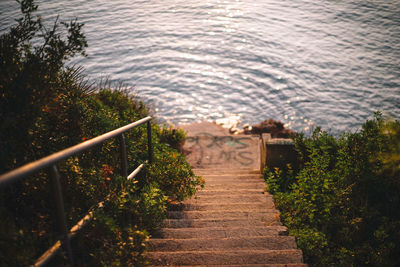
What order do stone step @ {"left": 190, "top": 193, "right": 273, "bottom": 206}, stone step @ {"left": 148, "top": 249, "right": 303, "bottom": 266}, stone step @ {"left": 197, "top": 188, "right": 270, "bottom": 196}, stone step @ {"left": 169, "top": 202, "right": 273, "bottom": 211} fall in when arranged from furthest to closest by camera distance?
stone step @ {"left": 197, "top": 188, "right": 270, "bottom": 196}
stone step @ {"left": 190, "top": 193, "right": 273, "bottom": 206}
stone step @ {"left": 169, "top": 202, "right": 273, "bottom": 211}
stone step @ {"left": 148, "top": 249, "right": 303, "bottom": 266}

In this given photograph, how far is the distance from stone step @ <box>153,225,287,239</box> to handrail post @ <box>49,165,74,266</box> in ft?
4.26

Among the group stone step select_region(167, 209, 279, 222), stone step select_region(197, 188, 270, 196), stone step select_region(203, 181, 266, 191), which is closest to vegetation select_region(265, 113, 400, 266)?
stone step select_region(167, 209, 279, 222)

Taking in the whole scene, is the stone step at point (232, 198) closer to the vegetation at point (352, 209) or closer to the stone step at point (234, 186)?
the vegetation at point (352, 209)

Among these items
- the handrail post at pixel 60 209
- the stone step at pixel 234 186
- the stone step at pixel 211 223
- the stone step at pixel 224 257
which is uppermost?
the handrail post at pixel 60 209

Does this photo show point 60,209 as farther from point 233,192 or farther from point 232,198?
point 233,192

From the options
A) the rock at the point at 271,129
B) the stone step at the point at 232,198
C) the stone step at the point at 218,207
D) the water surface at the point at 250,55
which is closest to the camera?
the stone step at the point at 218,207

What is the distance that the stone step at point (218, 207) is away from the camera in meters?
4.10

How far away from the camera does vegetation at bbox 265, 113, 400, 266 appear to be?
3.22 metres

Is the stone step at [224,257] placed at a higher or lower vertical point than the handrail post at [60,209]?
lower

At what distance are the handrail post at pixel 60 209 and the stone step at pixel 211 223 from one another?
1.57 m

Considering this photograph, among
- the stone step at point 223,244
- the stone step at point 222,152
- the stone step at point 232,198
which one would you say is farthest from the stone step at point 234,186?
the stone step at point 222,152

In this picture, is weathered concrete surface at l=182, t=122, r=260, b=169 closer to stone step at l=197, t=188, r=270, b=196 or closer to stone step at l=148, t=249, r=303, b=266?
stone step at l=197, t=188, r=270, b=196

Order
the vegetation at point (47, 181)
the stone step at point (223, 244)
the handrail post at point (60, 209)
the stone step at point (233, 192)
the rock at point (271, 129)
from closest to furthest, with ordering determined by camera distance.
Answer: the handrail post at point (60, 209)
the vegetation at point (47, 181)
the stone step at point (223, 244)
the stone step at point (233, 192)
the rock at point (271, 129)

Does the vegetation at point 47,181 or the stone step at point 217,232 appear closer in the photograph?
the vegetation at point 47,181
